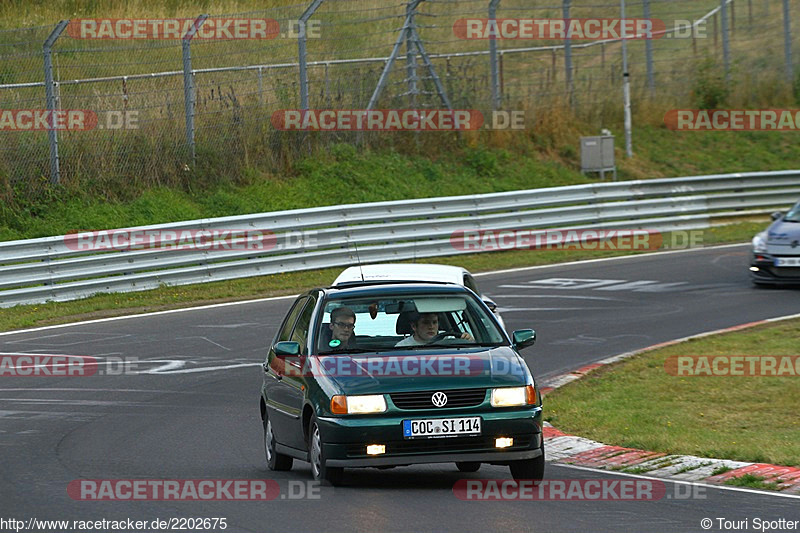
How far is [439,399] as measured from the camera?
8812 mm

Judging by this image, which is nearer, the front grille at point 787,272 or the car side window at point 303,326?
the car side window at point 303,326

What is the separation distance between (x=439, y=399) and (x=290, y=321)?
2.57 metres

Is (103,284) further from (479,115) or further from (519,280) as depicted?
(479,115)

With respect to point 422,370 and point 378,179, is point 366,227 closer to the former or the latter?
point 378,179

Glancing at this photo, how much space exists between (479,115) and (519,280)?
11156mm

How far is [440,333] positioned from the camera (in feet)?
32.3

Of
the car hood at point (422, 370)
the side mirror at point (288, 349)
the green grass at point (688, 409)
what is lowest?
the green grass at point (688, 409)

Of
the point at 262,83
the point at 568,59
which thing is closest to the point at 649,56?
the point at 568,59

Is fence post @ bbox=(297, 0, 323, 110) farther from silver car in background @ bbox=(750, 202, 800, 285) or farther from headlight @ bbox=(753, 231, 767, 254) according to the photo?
silver car in background @ bbox=(750, 202, 800, 285)

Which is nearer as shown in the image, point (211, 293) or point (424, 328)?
point (424, 328)

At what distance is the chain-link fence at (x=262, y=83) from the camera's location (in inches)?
1049

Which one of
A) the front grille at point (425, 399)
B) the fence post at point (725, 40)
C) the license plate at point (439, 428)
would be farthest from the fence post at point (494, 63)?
the license plate at point (439, 428)

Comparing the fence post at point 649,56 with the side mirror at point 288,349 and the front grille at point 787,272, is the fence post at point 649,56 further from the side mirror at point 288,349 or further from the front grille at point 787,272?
the side mirror at point 288,349

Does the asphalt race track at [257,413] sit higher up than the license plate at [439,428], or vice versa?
the license plate at [439,428]
